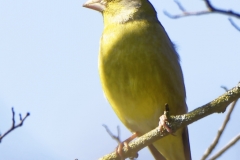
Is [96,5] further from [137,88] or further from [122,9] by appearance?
[137,88]

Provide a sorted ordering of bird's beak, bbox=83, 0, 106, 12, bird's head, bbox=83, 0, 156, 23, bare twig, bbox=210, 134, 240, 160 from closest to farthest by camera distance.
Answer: bare twig, bbox=210, 134, 240, 160 → bird's head, bbox=83, 0, 156, 23 → bird's beak, bbox=83, 0, 106, 12

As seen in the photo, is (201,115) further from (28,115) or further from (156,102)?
(28,115)

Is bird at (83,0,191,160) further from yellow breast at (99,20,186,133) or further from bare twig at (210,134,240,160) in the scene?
bare twig at (210,134,240,160)

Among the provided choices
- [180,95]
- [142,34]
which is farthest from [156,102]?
[142,34]

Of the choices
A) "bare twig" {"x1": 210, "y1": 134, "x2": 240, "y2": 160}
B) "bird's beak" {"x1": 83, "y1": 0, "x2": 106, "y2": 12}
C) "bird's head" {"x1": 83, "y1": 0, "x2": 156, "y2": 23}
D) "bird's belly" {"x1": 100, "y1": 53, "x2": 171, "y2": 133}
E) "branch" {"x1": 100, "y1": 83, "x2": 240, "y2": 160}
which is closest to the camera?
"branch" {"x1": 100, "y1": 83, "x2": 240, "y2": 160}

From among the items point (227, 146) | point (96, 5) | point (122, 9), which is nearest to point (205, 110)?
point (227, 146)

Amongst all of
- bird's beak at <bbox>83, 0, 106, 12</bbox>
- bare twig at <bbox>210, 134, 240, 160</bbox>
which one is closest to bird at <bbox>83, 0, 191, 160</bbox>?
bird's beak at <bbox>83, 0, 106, 12</bbox>
